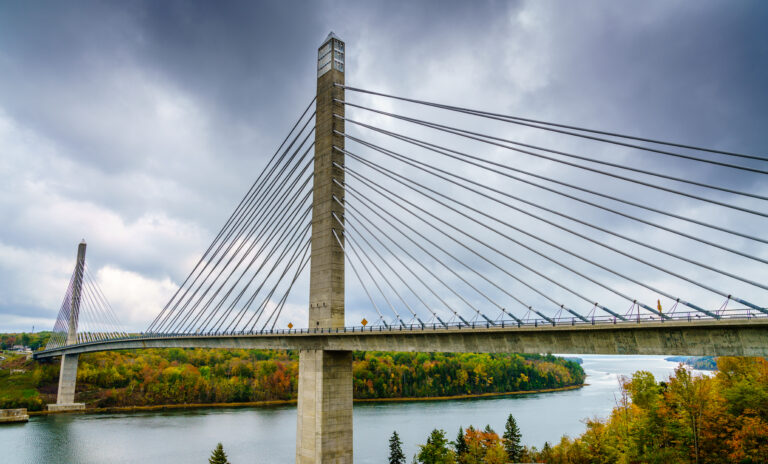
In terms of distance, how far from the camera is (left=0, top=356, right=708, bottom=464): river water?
42188 mm

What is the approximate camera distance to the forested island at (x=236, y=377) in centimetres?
8381

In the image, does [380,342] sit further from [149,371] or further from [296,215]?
[149,371]

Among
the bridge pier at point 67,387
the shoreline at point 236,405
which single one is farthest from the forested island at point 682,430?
the bridge pier at point 67,387

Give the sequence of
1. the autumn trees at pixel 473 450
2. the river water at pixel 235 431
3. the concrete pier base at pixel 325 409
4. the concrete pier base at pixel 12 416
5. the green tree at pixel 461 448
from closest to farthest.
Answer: the concrete pier base at pixel 325 409 < the autumn trees at pixel 473 450 < the green tree at pixel 461 448 < the river water at pixel 235 431 < the concrete pier base at pixel 12 416

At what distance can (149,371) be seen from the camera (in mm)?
93250

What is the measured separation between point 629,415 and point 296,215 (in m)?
30.5

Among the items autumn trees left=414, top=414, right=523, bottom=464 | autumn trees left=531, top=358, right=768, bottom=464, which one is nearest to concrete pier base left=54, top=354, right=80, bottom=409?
autumn trees left=414, top=414, right=523, bottom=464

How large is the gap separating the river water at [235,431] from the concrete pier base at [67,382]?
7272 millimetres

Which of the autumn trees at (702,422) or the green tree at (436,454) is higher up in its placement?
the autumn trees at (702,422)

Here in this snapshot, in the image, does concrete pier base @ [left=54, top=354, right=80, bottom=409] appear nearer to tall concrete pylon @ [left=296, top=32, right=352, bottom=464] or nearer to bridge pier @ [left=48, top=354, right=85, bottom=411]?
bridge pier @ [left=48, top=354, right=85, bottom=411]

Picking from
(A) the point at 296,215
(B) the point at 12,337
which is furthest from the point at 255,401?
(B) the point at 12,337

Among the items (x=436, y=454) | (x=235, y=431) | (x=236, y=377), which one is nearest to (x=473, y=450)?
(x=436, y=454)

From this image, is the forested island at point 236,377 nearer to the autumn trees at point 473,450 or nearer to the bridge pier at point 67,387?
the bridge pier at point 67,387

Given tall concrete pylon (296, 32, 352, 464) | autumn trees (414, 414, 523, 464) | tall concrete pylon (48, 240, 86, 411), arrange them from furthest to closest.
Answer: tall concrete pylon (48, 240, 86, 411), autumn trees (414, 414, 523, 464), tall concrete pylon (296, 32, 352, 464)
